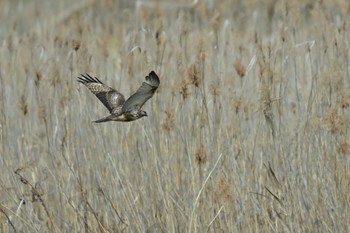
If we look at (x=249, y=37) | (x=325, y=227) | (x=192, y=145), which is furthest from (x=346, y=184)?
(x=249, y=37)

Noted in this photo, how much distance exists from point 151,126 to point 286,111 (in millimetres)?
690

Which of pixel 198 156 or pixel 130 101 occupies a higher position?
pixel 130 101

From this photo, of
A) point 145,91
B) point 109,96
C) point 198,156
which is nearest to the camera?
point 145,91

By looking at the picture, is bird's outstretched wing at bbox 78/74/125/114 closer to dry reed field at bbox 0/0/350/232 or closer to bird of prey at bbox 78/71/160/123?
bird of prey at bbox 78/71/160/123

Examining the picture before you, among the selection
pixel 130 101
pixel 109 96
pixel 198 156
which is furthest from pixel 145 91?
pixel 198 156

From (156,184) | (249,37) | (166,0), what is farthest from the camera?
(166,0)

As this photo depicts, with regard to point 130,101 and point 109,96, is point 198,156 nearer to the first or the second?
point 109,96

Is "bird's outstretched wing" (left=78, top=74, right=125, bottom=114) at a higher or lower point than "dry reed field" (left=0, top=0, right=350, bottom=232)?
higher

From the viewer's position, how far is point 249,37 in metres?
4.41

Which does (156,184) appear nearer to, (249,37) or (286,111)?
(286,111)

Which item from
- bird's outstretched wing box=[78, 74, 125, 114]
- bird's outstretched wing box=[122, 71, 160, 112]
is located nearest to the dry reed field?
bird's outstretched wing box=[78, 74, 125, 114]

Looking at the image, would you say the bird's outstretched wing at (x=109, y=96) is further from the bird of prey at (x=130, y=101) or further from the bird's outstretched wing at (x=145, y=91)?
the bird's outstretched wing at (x=145, y=91)

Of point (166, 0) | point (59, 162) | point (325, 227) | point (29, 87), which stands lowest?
point (325, 227)

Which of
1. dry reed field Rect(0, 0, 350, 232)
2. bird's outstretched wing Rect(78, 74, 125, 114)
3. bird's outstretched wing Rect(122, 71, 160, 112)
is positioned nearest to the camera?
bird's outstretched wing Rect(122, 71, 160, 112)
